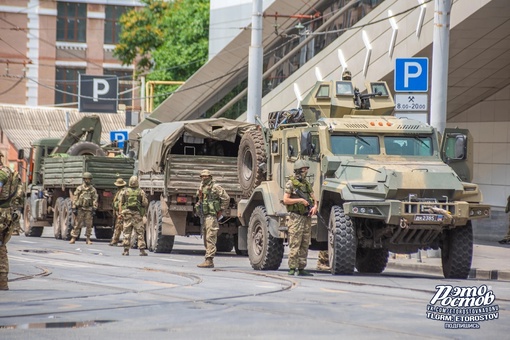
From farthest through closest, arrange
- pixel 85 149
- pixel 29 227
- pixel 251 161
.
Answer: pixel 29 227 → pixel 85 149 → pixel 251 161

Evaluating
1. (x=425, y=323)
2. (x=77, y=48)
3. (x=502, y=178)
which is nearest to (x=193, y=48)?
(x=77, y=48)

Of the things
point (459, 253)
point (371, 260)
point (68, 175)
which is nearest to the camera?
point (459, 253)

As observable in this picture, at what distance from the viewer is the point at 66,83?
74.3m

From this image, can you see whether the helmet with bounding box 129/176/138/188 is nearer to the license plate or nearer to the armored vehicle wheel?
the armored vehicle wheel

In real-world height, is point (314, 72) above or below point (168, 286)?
above

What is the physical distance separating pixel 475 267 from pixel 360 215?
4.22 metres

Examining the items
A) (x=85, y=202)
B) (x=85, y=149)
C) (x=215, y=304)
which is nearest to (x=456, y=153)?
(x=215, y=304)

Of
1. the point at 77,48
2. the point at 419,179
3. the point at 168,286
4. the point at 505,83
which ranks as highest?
the point at 77,48

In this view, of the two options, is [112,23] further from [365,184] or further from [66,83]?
[365,184]

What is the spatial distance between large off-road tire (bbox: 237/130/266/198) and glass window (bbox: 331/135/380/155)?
2453 mm

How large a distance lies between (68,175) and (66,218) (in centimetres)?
121

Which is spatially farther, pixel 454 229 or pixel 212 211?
pixel 212 211

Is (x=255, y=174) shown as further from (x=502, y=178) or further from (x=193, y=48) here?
(x=193, y=48)

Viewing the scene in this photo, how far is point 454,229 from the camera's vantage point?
18891 mm
